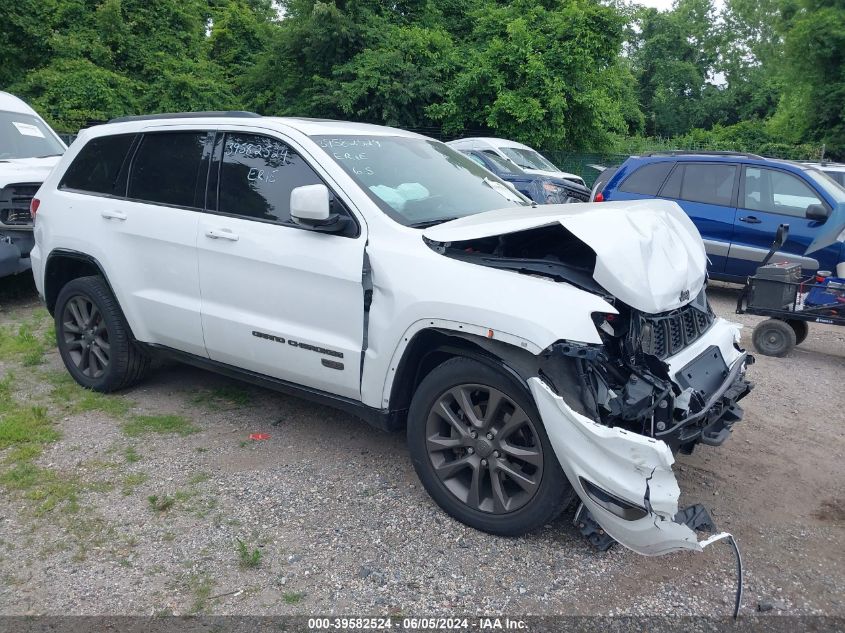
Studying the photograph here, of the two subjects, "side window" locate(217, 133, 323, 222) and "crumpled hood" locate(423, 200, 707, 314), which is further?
"side window" locate(217, 133, 323, 222)

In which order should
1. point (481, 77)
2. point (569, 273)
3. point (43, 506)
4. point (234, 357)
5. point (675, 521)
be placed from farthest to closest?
1. point (481, 77)
2. point (234, 357)
3. point (43, 506)
4. point (569, 273)
5. point (675, 521)

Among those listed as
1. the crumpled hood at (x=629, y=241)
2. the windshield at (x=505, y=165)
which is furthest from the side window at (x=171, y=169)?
the windshield at (x=505, y=165)

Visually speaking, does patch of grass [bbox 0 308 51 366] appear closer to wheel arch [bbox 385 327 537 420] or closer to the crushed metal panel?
wheel arch [bbox 385 327 537 420]

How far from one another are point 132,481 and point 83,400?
145 centimetres

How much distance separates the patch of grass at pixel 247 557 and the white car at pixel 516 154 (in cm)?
1243

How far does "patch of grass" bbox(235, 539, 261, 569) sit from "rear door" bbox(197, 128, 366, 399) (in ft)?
3.22

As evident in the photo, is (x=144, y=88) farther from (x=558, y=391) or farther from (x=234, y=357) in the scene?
(x=558, y=391)

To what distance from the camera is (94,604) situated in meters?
3.05

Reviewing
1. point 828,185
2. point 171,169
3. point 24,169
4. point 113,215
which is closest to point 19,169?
point 24,169

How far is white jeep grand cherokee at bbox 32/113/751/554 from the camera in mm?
3168

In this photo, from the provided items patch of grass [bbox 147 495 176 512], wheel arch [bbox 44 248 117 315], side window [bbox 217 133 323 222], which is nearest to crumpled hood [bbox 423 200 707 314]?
side window [bbox 217 133 323 222]

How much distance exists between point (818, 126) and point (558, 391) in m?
29.9

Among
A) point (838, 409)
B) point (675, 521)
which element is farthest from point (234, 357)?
point (838, 409)

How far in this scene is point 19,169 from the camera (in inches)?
322
